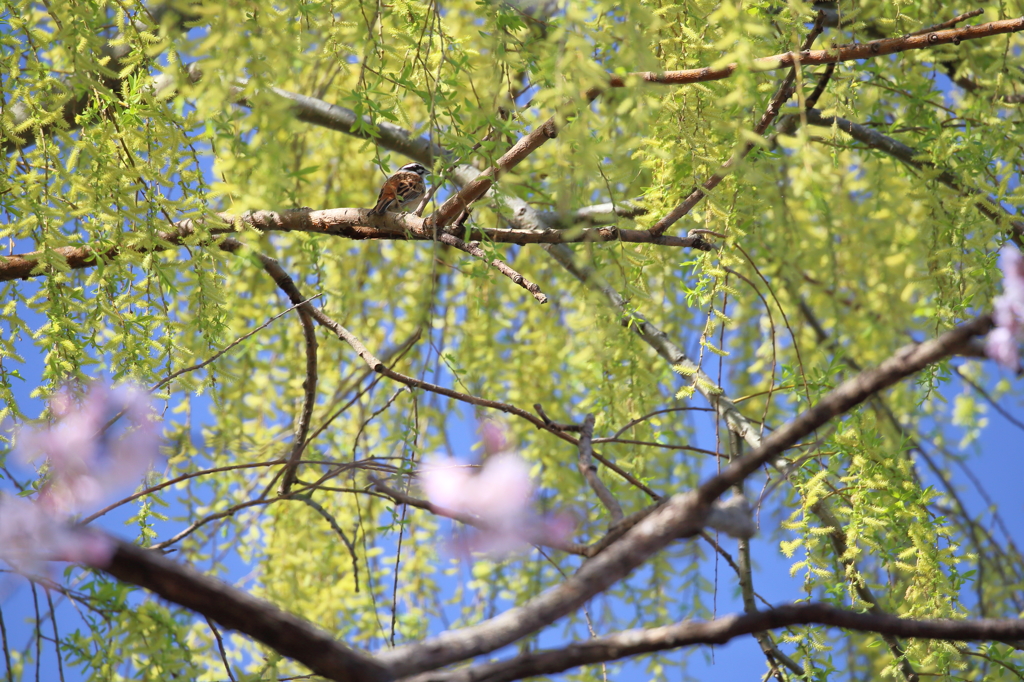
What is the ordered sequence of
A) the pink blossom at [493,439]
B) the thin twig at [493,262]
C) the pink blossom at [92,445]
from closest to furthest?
the pink blossom at [92,445]
the thin twig at [493,262]
the pink blossom at [493,439]

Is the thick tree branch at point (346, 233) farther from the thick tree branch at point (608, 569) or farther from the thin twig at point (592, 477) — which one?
the thick tree branch at point (608, 569)

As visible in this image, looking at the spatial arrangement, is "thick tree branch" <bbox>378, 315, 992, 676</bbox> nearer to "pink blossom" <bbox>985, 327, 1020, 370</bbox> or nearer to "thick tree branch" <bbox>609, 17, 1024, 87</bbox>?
"pink blossom" <bbox>985, 327, 1020, 370</bbox>

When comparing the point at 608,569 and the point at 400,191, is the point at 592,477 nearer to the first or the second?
the point at 608,569

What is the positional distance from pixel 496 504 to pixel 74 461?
0.49 metres

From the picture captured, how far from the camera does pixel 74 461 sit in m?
0.92

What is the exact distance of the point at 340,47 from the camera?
3.97ft

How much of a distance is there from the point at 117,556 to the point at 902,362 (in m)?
0.56

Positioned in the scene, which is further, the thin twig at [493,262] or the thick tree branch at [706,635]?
the thin twig at [493,262]

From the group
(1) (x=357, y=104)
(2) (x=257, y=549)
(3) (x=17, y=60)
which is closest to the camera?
(1) (x=357, y=104)

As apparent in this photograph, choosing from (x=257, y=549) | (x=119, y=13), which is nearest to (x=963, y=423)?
(x=257, y=549)

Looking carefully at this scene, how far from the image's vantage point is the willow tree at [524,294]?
0.67 meters

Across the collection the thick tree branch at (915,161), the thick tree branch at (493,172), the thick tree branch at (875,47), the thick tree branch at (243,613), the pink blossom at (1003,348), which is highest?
the thick tree branch at (915,161)

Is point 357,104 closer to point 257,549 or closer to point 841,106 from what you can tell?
point 841,106

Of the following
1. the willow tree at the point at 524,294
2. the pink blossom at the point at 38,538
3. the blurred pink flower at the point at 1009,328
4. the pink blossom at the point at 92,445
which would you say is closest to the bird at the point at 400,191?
the willow tree at the point at 524,294
